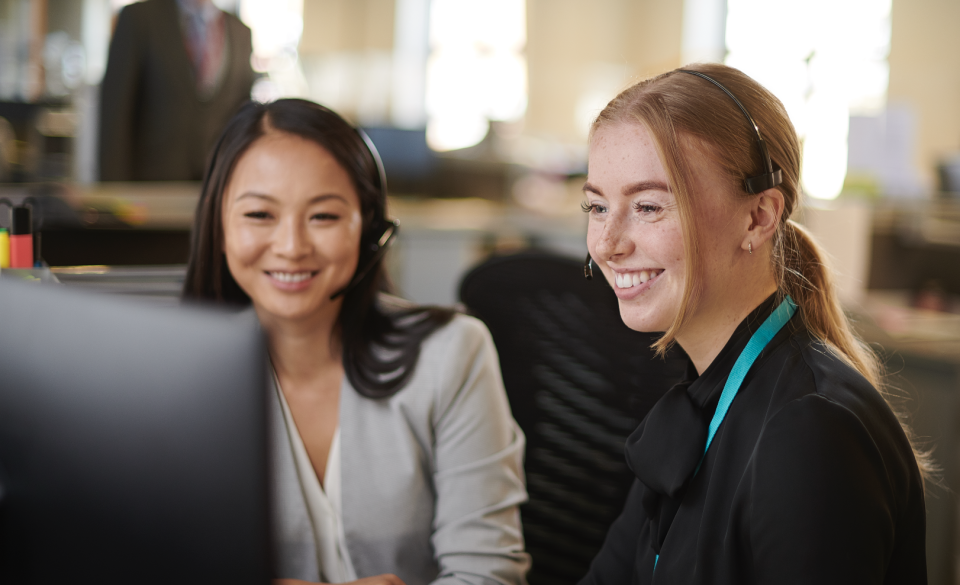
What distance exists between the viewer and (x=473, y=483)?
3.59ft

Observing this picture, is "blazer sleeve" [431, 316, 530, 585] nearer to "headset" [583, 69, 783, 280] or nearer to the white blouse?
the white blouse

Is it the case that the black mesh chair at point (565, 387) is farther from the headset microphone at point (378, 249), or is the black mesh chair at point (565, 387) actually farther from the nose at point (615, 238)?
the nose at point (615, 238)

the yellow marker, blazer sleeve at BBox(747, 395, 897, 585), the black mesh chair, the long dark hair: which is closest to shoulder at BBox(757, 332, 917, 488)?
blazer sleeve at BBox(747, 395, 897, 585)

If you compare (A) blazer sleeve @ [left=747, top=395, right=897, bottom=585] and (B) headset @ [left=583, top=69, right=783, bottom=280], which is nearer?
(A) blazer sleeve @ [left=747, top=395, right=897, bottom=585]

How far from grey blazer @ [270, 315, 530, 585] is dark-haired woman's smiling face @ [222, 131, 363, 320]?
16 cm

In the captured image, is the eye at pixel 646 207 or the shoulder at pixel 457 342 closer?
the eye at pixel 646 207

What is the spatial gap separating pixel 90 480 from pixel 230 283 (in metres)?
0.81

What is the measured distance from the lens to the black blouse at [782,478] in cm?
62

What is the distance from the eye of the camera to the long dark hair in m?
1.15

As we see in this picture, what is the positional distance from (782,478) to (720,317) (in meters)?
0.20

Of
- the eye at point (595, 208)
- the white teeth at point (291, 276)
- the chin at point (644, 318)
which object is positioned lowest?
the white teeth at point (291, 276)

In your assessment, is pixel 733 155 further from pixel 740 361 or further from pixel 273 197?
pixel 273 197

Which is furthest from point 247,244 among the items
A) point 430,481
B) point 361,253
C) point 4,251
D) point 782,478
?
point 782,478

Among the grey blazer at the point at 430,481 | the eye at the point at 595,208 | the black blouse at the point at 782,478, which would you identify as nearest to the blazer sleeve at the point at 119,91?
the grey blazer at the point at 430,481
